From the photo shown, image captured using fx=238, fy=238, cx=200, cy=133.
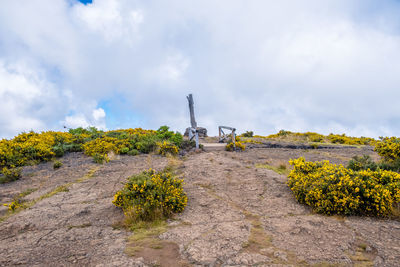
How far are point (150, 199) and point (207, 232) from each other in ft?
5.09

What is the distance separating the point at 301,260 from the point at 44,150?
449 inches

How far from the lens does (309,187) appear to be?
5.77 meters

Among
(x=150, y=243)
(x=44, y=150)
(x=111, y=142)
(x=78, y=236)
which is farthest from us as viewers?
(x=111, y=142)

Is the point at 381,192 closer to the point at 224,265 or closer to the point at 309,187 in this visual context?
the point at 309,187

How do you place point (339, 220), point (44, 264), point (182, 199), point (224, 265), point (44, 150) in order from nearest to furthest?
point (224, 265), point (44, 264), point (339, 220), point (182, 199), point (44, 150)

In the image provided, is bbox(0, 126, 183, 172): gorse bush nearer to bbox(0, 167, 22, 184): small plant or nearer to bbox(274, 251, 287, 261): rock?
bbox(0, 167, 22, 184): small plant

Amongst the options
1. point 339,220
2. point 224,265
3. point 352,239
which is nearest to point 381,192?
point 339,220

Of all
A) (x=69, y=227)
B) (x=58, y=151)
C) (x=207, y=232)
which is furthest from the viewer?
(x=58, y=151)

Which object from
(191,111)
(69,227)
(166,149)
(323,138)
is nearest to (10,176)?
(69,227)

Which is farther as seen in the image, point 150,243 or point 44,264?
point 150,243

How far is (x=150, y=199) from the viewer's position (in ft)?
17.0

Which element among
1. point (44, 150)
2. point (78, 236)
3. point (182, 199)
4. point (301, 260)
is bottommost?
point (301, 260)

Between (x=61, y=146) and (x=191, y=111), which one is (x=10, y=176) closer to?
(x=61, y=146)

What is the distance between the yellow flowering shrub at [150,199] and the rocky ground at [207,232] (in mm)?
305
